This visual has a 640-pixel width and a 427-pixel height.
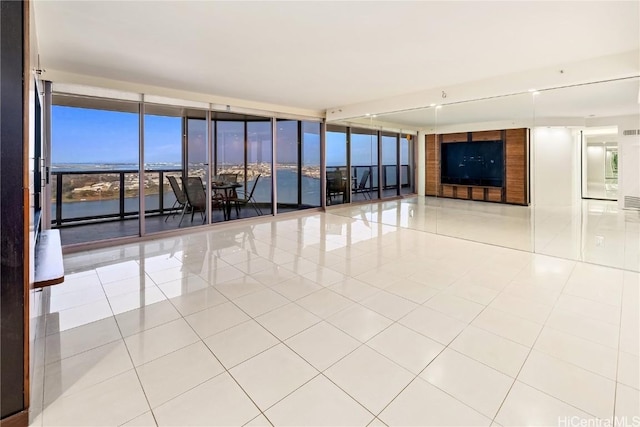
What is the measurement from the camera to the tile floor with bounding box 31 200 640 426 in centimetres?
159

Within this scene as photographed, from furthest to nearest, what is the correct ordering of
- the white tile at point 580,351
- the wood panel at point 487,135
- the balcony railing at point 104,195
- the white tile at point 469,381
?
the wood panel at point 487,135 → the balcony railing at point 104,195 → the white tile at point 580,351 → the white tile at point 469,381

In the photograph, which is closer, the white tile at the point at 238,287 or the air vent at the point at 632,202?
the white tile at the point at 238,287

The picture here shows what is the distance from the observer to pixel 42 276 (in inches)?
86.0

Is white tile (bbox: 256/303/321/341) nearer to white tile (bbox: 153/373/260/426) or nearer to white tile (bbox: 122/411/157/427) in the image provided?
white tile (bbox: 153/373/260/426)

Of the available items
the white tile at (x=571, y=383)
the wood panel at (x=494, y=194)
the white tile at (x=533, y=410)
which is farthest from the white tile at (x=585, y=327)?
the wood panel at (x=494, y=194)

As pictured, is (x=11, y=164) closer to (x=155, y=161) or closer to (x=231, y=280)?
(x=231, y=280)

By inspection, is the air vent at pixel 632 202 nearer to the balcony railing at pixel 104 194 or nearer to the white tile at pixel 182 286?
the white tile at pixel 182 286

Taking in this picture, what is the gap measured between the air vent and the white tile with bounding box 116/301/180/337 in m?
6.13

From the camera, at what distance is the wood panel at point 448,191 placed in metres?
7.66

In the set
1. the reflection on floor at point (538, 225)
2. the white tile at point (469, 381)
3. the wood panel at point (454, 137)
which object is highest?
the wood panel at point (454, 137)

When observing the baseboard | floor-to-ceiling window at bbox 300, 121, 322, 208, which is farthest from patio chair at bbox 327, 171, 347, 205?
the baseboard

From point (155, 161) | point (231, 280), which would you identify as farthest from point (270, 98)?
point (231, 280)

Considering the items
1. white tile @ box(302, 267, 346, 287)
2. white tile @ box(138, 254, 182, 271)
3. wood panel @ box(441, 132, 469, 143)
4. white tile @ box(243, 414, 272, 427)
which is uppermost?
wood panel @ box(441, 132, 469, 143)

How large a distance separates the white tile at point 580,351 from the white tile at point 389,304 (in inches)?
36.6
